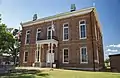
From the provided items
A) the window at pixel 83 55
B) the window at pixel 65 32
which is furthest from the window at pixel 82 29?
the window at pixel 65 32

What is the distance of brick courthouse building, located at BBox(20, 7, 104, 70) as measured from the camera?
1916cm

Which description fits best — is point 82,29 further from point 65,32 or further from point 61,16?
point 61,16

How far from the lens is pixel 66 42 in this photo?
21.1 metres

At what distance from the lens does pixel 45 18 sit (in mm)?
24609

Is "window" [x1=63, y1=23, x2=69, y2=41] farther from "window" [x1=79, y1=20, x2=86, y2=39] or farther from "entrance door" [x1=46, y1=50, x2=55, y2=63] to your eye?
"entrance door" [x1=46, y1=50, x2=55, y2=63]

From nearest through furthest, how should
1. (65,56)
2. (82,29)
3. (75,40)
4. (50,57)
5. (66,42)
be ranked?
1. (82,29)
2. (75,40)
3. (65,56)
4. (66,42)
5. (50,57)

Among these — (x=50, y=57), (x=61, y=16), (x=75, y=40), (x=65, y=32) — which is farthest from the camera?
(x=61, y=16)

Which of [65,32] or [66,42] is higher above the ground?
[65,32]

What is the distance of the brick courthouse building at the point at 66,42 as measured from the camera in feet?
62.8

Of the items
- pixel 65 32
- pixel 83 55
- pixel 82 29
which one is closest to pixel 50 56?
pixel 65 32

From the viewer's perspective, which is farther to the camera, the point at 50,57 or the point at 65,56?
the point at 50,57

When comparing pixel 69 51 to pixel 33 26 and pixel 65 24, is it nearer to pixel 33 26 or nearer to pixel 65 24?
pixel 65 24

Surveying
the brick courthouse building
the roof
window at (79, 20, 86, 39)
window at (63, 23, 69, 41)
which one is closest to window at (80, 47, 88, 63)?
the brick courthouse building

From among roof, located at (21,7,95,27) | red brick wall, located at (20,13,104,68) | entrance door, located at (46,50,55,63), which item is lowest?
entrance door, located at (46,50,55,63)
